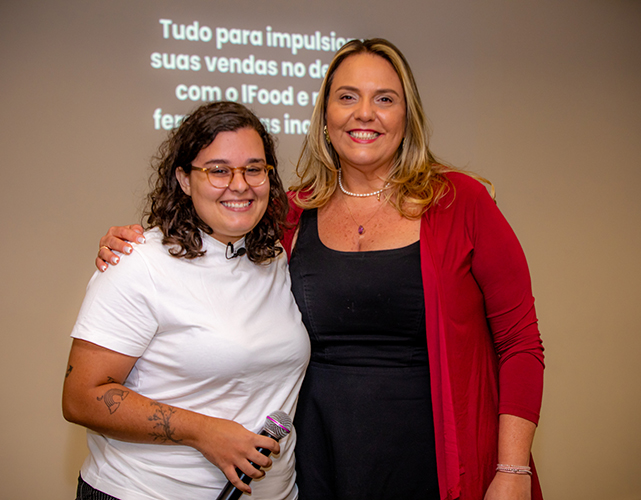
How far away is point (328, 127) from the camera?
170 cm

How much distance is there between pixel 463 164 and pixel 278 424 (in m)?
2.47

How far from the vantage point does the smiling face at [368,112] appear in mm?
1604

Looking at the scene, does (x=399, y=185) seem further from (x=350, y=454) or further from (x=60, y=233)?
(x=60, y=233)

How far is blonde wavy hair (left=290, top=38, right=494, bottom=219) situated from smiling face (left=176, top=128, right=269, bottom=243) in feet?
1.25

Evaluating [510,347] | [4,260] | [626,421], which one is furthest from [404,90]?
[626,421]

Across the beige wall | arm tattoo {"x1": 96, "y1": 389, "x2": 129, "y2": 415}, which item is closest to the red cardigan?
arm tattoo {"x1": 96, "y1": 389, "x2": 129, "y2": 415}

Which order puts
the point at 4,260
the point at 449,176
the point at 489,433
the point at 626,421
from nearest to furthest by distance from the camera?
the point at 489,433
the point at 449,176
the point at 4,260
the point at 626,421

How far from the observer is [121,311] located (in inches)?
48.1

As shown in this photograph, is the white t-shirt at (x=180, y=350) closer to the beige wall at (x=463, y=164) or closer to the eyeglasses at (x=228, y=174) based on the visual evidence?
the eyeglasses at (x=228, y=174)

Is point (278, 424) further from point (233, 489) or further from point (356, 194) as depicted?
point (356, 194)

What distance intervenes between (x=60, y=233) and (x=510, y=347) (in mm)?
2282

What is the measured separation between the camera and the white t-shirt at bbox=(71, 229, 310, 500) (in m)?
1.24

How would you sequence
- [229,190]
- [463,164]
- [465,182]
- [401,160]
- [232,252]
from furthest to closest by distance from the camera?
[463,164], [401,160], [465,182], [232,252], [229,190]

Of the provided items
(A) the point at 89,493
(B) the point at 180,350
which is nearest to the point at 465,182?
(B) the point at 180,350
